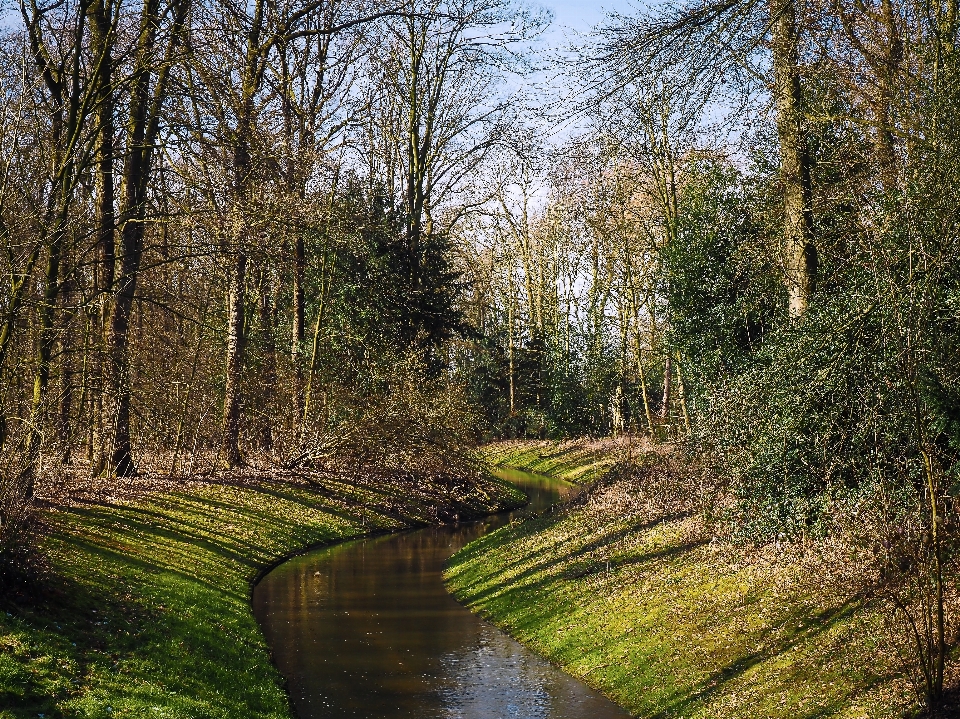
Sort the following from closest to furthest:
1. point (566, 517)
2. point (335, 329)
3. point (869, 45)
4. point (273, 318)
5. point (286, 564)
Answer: point (869, 45), point (286, 564), point (566, 517), point (335, 329), point (273, 318)

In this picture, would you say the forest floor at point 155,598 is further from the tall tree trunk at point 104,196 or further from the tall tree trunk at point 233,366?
the tall tree trunk at point 104,196

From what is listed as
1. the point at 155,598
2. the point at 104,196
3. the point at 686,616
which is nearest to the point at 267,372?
the point at 104,196

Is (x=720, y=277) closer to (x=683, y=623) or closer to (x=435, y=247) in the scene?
(x=683, y=623)

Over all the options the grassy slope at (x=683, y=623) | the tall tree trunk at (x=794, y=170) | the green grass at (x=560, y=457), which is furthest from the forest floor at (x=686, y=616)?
the green grass at (x=560, y=457)

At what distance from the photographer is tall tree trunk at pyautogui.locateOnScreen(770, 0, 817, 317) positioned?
14523 mm

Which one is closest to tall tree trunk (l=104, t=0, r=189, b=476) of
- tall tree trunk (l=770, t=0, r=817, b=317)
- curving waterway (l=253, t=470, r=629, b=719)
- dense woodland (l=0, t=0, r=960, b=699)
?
dense woodland (l=0, t=0, r=960, b=699)

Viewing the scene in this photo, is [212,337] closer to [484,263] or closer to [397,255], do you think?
[397,255]

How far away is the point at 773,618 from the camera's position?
12.1m

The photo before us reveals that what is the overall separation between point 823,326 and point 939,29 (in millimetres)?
4163

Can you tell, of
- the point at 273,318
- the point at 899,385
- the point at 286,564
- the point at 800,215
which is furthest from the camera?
the point at 273,318

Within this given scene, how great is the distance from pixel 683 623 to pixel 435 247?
72.2 ft

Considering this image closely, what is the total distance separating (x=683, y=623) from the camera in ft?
43.0

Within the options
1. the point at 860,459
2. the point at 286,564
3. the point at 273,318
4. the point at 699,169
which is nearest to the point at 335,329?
the point at 273,318

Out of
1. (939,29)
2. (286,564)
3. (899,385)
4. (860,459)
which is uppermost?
(939,29)
